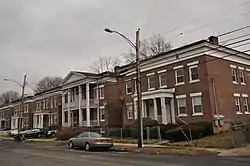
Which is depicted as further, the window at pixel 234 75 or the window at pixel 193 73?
the window at pixel 234 75

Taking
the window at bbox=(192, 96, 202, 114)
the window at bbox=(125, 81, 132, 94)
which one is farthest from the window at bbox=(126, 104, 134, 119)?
the window at bbox=(192, 96, 202, 114)

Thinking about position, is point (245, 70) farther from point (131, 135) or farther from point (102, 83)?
point (102, 83)

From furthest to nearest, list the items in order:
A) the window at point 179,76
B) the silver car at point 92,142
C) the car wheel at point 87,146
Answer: the window at point 179,76
the car wheel at point 87,146
the silver car at point 92,142

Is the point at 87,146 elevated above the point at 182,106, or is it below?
below

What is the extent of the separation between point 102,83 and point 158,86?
43.7 ft

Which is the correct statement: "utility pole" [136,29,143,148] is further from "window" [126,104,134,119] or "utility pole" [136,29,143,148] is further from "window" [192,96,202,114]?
"window" [126,104,134,119]

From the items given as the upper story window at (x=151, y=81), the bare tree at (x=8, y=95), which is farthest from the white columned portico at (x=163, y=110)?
the bare tree at (x=8, y=95)

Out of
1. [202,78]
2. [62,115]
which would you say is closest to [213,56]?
[202,78]

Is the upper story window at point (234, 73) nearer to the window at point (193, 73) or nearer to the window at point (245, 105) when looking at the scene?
the window at point (245, 105)

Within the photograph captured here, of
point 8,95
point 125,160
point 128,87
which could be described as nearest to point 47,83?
point 8,95

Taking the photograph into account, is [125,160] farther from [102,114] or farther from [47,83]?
[47,83]

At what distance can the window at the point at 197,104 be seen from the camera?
31.9 meters

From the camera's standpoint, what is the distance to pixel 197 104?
32219 millimetres

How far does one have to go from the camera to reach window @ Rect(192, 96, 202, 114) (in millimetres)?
31898
